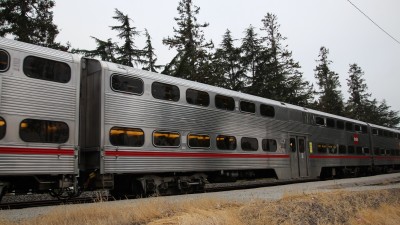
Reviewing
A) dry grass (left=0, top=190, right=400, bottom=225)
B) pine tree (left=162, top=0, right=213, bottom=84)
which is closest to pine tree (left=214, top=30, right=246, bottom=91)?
pine tree (left=162, top=0, right=213, bottom=84)

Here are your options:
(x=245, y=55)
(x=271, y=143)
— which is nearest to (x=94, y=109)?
(x=271, y=143)

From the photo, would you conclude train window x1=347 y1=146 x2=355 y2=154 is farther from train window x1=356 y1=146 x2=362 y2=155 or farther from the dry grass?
the dry grass

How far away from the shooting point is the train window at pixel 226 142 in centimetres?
1527

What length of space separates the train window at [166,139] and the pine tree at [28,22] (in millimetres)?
16931

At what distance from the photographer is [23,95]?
9.91m

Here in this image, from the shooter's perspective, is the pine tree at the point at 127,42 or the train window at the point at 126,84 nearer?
the train window at the point at 126,84

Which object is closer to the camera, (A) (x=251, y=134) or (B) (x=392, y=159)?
(A) (x=251, y=134)

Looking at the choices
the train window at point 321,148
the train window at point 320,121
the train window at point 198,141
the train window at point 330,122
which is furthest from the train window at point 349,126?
the train window at point 198,141

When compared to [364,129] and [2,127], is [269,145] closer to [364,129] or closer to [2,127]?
[2,127]

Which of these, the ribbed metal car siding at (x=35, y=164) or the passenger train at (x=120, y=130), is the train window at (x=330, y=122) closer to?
the passenger train at (x=120, y=130)

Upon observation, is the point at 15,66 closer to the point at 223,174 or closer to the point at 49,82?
the point at 49,82

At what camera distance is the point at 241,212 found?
7828 mm

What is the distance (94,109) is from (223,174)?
257 inches

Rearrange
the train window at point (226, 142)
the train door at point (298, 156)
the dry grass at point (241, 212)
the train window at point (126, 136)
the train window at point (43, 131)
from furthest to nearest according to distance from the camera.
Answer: the train door at point (298, 156)
the train window at point (226, 142)
the train window at point (126, 136)
the train window at point (43, 131)
the dry grass at point (241, 212)
